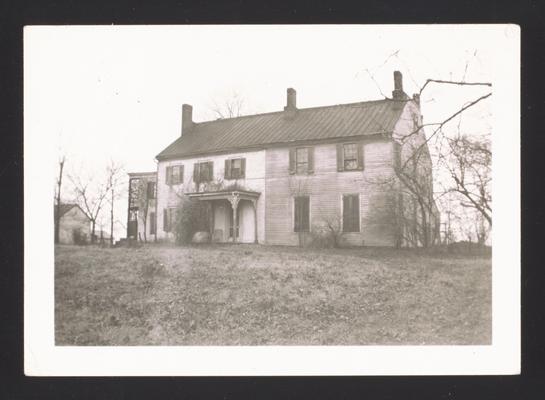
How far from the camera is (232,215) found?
6.93 m

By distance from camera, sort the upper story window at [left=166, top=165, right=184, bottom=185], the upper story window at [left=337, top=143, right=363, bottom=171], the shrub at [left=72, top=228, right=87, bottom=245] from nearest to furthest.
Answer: the shrub at [left=72, top=228, right=87, bottom=245] → the upper story window at [left=337, top=143, right=363, bottom=171] → the upper story window at [left=166, top=165, right=184, bottom=185]

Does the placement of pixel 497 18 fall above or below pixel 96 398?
above

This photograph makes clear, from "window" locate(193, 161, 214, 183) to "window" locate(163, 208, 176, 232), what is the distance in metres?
0.67

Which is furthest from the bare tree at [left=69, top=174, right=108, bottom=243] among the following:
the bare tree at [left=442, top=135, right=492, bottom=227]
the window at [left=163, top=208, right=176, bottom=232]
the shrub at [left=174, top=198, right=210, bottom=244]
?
the bare tree at [left=442, top=135, right=492, bottom=227]

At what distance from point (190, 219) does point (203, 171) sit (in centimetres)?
88

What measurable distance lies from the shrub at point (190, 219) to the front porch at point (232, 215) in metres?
0.09

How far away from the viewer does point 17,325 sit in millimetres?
5723

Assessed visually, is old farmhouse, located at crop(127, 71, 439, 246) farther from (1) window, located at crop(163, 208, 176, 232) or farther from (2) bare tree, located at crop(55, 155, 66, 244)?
(2) bare tree, located at crop(55, 155, 66, 244)

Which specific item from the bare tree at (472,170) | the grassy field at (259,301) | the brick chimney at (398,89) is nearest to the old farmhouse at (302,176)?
the brick chimney at (398,89)

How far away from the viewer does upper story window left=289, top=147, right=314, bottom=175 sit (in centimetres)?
692

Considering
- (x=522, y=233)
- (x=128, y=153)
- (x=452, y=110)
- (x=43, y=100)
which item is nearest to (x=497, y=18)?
(x=452, y=110)

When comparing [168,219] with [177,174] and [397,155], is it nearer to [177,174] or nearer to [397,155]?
[177,174]

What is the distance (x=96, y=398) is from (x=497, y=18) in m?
7.31

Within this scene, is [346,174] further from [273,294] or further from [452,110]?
[273,294]
